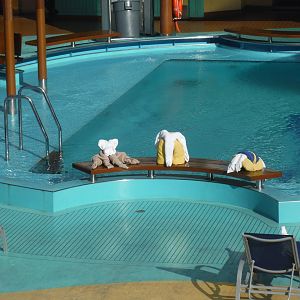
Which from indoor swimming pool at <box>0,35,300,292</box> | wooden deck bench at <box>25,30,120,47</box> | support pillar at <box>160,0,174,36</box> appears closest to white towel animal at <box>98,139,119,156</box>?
indoor swimming pool at <box>0,35,300,292</box>

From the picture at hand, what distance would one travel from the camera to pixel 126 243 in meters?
9.38

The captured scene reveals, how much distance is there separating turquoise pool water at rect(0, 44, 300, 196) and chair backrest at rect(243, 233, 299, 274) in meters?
2.47

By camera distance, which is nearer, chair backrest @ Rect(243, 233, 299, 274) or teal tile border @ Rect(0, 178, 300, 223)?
chair backrest @ Rect(243, 233, 299, 274)

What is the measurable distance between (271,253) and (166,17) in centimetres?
1410

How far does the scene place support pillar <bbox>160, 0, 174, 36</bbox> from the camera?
21016 millimetres

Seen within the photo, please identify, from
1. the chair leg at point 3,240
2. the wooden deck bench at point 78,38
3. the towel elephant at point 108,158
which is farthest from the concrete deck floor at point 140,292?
the wooden deck bench at point 78,38

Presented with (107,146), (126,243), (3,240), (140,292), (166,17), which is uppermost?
(166,17)

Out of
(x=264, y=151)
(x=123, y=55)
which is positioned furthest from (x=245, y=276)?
(x=123, y=55)

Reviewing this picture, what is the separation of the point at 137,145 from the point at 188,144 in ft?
2.37

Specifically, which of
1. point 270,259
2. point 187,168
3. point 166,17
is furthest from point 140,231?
point 166,17

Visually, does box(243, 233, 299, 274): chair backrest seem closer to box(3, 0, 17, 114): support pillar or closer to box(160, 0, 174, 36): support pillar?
box(3, 0, 17, 114): support pillar

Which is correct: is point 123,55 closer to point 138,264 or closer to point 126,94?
point 126,94

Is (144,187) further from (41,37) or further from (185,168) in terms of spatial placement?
(41,37)

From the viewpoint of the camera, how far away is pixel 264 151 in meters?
12.5
